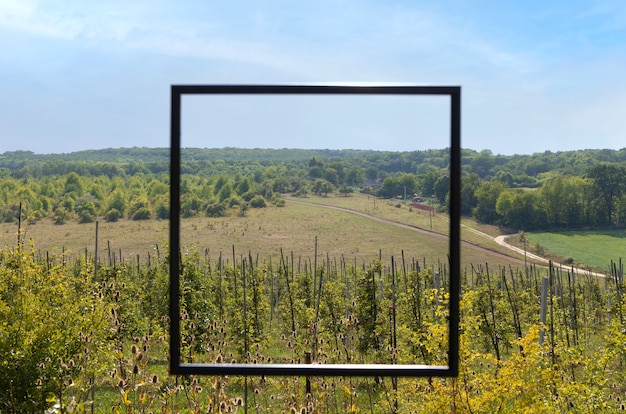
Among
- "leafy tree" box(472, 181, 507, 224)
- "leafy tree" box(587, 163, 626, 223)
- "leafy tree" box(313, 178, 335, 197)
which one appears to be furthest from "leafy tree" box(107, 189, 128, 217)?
"leafy tree" box(587, 163, 626, 223)

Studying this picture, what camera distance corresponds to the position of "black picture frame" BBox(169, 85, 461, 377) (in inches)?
70.0

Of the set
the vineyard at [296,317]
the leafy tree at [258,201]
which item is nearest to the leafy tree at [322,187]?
the vineyard at [296,317]

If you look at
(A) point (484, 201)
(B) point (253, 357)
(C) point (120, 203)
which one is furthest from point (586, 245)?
(B) point (253, 357)

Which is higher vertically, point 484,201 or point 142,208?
point 484,201

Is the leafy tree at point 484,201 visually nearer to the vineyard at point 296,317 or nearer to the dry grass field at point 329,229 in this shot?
the vineyard at point 296,317

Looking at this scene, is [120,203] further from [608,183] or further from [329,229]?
[608,183]

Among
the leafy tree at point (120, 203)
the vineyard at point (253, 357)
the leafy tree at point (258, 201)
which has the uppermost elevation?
the leafy tree at point (258, 201)

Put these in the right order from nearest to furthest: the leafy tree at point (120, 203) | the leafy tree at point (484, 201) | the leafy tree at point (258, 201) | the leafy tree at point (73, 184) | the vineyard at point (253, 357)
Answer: the leafy tree at point (258, 201) → the vineyard at point (253, 357) → the leafy tree at point (484, 201) → the leafy tree at point (120, 203) → the leafy tree at point (73, 184)

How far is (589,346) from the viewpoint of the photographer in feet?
38.7

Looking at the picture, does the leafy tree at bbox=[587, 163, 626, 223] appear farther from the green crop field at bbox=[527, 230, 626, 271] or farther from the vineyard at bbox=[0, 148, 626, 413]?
the vineyard at bbox=[0, 148, 626, 413]

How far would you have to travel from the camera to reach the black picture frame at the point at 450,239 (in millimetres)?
1777

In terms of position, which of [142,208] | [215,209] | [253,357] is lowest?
[253,357]

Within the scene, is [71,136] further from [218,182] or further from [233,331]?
[218,182]

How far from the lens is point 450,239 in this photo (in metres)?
1.85
